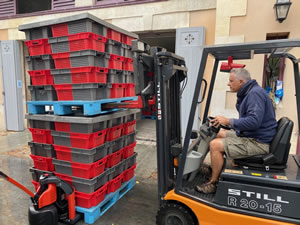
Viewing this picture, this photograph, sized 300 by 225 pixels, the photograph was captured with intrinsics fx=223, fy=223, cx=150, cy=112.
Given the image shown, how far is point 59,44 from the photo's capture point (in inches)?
125

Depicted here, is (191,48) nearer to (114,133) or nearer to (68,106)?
(114,133)

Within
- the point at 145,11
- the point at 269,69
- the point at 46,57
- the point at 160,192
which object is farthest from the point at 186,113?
the point at 46,57

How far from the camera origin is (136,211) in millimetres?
3557

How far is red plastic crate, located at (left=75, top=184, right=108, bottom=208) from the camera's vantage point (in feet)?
10.5

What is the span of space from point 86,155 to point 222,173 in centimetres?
182

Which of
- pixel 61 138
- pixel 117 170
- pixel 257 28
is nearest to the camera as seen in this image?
pixel 61 138

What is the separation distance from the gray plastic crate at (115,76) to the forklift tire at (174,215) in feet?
6.50

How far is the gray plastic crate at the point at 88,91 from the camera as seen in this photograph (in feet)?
10.2

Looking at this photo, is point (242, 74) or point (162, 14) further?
point (162, 14)

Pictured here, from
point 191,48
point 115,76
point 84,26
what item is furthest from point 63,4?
point 84,26

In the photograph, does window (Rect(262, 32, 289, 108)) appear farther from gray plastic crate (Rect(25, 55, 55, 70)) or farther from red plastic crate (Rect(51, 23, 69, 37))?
gray plastic crate (Rect(25, 55, 55, 70))

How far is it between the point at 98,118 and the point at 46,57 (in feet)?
3.98

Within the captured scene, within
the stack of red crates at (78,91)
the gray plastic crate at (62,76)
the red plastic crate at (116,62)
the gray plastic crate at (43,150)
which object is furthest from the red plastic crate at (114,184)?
the red plastic crate at (116,62)

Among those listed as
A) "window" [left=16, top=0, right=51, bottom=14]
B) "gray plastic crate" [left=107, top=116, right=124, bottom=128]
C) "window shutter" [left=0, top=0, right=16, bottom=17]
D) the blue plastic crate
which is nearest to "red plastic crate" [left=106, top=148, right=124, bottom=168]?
"gray plastic crate" [left=107, top=116, right=124, bottom=128]
